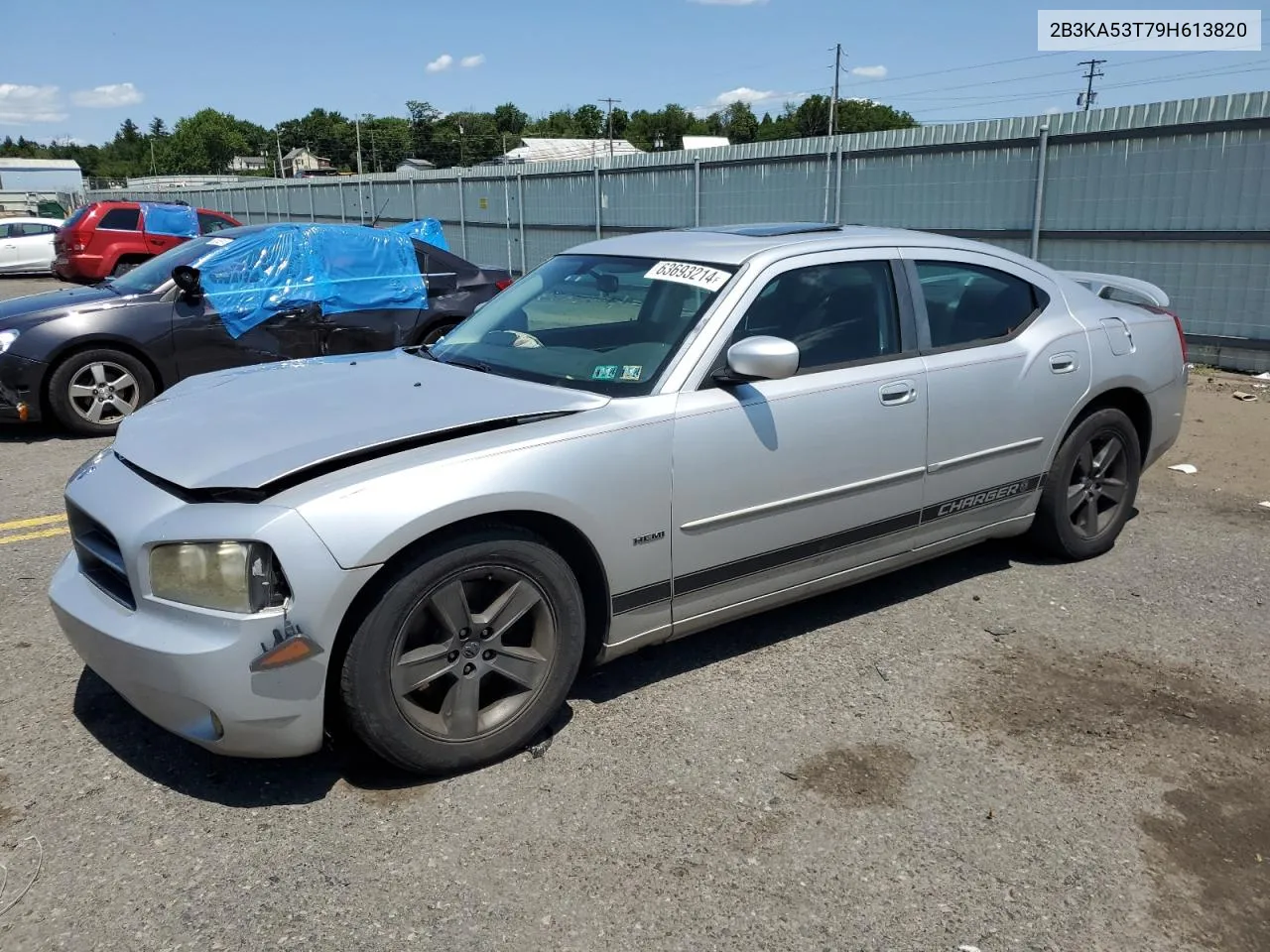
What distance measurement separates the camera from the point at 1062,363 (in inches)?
183

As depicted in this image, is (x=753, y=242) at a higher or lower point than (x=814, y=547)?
higher

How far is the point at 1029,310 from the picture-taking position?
4723mm

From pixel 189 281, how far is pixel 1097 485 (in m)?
6.82

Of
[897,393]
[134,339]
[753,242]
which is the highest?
[753,242]

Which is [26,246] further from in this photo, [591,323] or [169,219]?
[591,323]

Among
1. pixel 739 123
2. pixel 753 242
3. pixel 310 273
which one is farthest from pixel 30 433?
pixel 739 123

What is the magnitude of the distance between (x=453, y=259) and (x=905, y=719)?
7113 millimetres

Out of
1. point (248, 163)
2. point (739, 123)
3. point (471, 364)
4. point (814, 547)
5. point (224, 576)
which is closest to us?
point (224, 576)

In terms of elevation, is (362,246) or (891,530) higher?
(362,246)

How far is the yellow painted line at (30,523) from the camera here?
18.7 feet

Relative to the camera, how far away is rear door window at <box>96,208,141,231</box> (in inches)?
722

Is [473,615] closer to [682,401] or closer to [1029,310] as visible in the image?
[682,401]

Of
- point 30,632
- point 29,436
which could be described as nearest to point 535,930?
point 30,632

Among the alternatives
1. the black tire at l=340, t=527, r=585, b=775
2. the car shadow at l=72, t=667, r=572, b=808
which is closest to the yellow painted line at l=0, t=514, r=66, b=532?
the car shadow at l=72, t=667, r=572, b=808
